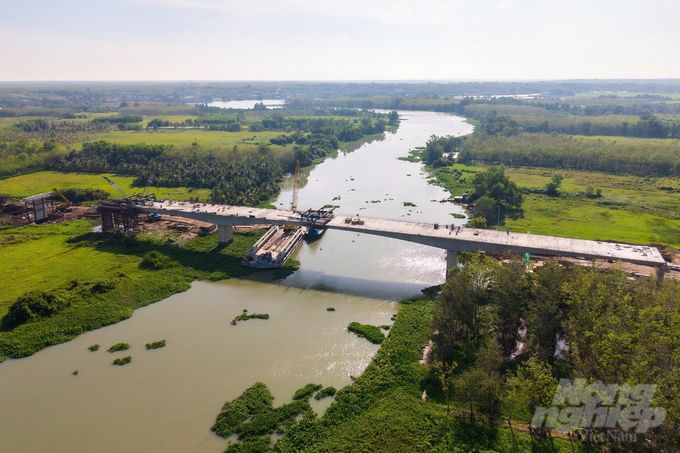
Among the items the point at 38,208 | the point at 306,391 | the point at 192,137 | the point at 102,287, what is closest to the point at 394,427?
the point at 306,391

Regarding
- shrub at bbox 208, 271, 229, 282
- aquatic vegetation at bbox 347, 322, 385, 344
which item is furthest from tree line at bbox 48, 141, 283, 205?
aquatic vegetation at bbox 347, 322, 385, 344

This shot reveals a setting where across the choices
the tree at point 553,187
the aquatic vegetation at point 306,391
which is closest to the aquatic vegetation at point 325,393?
the aquatic vegetation at point 306,391

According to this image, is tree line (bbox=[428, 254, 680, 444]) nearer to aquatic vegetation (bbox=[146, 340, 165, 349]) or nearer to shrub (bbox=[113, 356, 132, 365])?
aquatic vegetation (bbox=[146, 340, 165, 349])

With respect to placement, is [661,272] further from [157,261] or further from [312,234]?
[157,261]

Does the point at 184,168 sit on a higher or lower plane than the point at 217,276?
higher

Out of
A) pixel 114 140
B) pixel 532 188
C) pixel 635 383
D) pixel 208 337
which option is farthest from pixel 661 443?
pixel 114 140

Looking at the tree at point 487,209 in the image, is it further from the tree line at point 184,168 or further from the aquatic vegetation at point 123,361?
the aquatic vegetation at point 123,361

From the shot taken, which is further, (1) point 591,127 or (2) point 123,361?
(1) point 591,127
